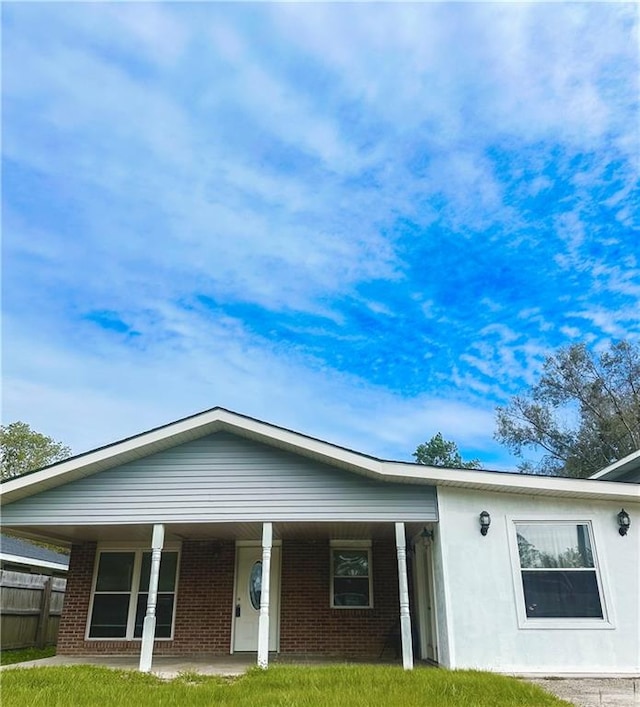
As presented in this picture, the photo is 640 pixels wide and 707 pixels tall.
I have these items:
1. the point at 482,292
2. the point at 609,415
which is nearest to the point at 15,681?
the point at 482,292

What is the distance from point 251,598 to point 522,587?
5.49m

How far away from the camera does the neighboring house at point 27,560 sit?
15.3 metres

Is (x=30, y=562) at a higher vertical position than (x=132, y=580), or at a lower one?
higher

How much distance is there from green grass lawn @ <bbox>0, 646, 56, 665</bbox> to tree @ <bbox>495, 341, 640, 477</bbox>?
924 inches

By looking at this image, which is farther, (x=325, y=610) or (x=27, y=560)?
(x=27, y=560)

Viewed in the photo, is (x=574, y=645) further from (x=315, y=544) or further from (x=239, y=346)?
(x=239, y=346)

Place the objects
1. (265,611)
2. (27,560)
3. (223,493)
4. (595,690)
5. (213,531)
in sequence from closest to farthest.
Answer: (595,690) → (265,611) → (223,493) → (213,531) → (27,560)

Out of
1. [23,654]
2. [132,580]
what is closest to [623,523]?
[132,580]

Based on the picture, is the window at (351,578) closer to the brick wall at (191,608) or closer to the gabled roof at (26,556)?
the brick wall at (191,608)

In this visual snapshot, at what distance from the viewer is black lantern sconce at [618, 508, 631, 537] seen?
8.93 m

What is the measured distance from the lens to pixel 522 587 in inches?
347

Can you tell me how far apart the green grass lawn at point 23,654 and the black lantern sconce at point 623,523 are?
10.7 metres

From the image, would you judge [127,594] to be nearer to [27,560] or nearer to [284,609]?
[284,609]

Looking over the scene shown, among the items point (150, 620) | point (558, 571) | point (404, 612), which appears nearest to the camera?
point (404, 612)
